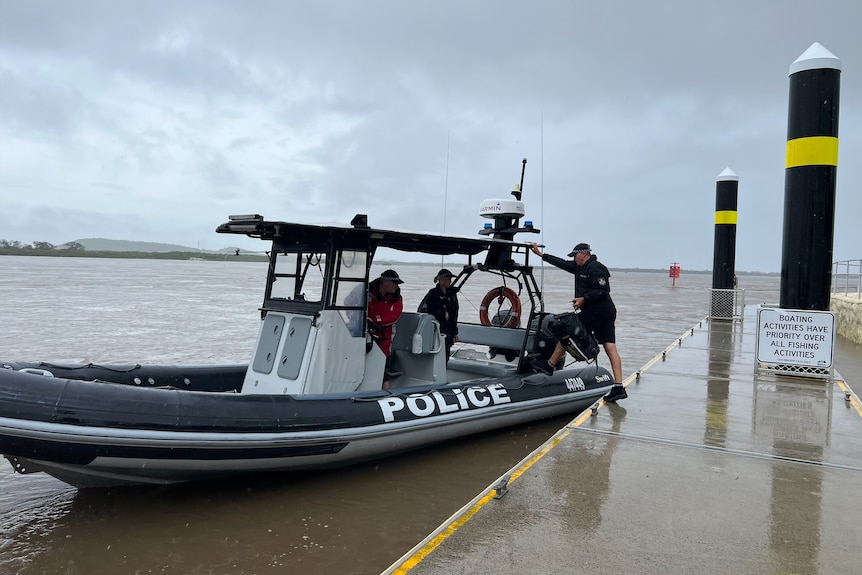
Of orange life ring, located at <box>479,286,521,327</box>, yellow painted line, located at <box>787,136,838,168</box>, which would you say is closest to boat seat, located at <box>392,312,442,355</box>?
orange life ring, located at <box>479,286,521,327</box>

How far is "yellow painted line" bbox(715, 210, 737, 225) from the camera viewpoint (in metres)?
15.2

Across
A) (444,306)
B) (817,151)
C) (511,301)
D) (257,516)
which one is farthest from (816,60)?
(257,516)

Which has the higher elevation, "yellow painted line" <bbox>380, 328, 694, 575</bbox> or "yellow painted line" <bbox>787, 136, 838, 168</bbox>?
"yellow painted line" <bbox>787, 136, 838, 168</bbox>

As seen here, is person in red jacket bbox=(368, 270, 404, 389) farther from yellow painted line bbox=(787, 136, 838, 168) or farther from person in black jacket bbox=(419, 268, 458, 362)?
yellow painted line bbox=(787, 136, 838, 168)

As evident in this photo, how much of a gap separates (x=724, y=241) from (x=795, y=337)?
871 cm

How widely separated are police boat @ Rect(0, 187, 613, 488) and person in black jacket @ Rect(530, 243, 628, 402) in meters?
0.31

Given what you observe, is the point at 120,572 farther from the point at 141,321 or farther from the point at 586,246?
the point at 141,321

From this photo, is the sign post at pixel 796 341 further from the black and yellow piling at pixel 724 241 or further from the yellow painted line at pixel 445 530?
the black and yellow piling at pixel 724 241

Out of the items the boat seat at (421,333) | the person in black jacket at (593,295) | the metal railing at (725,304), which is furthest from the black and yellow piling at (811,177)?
the metal railing at (725,304)

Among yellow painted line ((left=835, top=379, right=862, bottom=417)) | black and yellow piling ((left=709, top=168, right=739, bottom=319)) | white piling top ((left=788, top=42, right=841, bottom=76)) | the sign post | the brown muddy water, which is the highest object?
white piling top ((left=788, top=42, right=841, bottom=76))

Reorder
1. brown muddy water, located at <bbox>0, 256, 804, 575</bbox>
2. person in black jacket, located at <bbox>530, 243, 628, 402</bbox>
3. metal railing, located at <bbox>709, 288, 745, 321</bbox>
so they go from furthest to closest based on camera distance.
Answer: metal railing, located at <bbox>709, 288, 745, 321</bbox>, person in black jacket, located at <bbox>530, 243, 628, 402</bbox>, brown muddy water, located at <bbox>0, 256, 804, 575</bbox>

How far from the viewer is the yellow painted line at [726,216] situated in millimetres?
15219

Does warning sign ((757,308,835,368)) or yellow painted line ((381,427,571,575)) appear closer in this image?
yellow painted line ((381,427,571,575))

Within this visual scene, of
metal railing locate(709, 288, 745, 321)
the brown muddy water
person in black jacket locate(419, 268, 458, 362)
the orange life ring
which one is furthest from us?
metal railing locate(709, 288, 745, 321)
